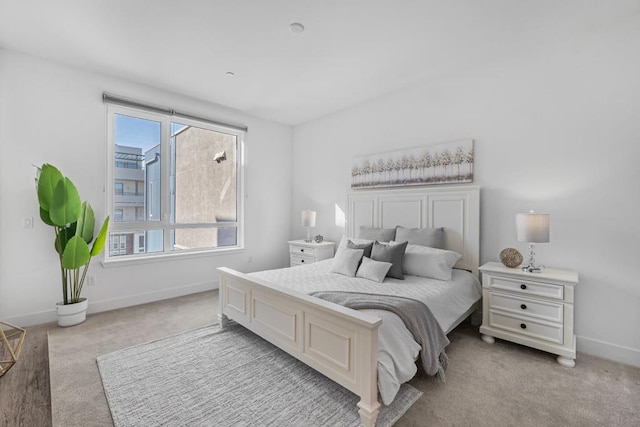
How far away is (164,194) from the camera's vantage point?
13.0 ft

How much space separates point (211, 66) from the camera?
3.19 meters

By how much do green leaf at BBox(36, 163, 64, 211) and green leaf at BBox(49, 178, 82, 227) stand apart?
0.08 meters

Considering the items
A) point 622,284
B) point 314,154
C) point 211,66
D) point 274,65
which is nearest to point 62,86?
point 211,66

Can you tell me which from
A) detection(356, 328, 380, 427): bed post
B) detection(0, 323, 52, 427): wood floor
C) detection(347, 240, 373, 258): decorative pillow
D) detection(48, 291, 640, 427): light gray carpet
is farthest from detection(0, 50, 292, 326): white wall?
detection(356, 328, 380, 427): bed post

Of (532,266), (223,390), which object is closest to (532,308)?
(532,266)

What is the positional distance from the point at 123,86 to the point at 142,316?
2764 mm

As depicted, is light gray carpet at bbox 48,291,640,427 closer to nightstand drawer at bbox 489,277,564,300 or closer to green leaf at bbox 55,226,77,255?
nightstand drawer at bbox 489,277,564,300

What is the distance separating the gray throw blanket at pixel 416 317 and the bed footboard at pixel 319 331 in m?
0.19

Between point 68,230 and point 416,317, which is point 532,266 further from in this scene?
point 68,230

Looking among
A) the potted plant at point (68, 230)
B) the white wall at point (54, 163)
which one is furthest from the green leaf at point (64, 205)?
the white wall at point (54, 163)

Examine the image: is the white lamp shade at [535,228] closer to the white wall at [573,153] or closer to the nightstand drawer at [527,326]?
the white wall at [573,153]

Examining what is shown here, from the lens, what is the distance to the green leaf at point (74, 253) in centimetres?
280

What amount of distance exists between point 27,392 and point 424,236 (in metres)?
3.22

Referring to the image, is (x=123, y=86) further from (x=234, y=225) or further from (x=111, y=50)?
(x=234, y=225)
